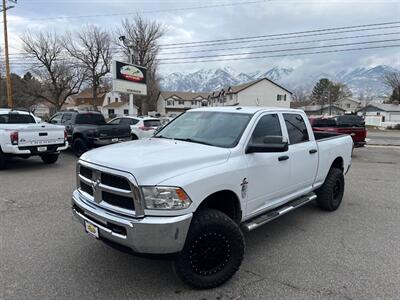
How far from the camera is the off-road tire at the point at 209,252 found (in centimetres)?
289

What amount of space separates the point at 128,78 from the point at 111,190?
19.9m

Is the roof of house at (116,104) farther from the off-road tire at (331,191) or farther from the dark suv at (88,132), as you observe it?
the off-road tire at (331,191)

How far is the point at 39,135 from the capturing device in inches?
350

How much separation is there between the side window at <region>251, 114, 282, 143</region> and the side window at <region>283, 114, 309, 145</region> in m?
0.29

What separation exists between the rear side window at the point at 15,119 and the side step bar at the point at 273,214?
9.26 m

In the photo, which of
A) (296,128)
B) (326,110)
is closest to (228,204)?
(296,128)

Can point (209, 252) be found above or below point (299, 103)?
below

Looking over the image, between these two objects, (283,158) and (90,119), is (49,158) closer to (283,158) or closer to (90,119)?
(90,119)

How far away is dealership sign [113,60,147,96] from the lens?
20.6 metres

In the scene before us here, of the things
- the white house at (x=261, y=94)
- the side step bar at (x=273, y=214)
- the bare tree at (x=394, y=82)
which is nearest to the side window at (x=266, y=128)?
the side step bar at (x=273, y=214)

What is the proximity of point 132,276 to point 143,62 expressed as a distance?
154 ft

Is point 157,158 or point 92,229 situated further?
point 92,229

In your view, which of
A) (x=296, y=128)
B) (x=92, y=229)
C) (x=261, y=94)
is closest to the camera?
(x=92, y=229)

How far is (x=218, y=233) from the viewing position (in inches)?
119
